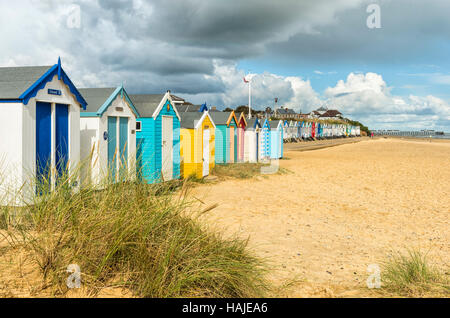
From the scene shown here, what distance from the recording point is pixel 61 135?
23.9 feet

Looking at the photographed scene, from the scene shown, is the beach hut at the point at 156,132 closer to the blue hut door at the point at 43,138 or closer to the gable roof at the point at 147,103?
the gable roof at the point at 147,103

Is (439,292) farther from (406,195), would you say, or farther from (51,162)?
(406,195)

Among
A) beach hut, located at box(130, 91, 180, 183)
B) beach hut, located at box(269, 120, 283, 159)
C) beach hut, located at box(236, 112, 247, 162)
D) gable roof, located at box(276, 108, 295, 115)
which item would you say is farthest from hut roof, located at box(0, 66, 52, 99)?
gable roof, located at box(276, 108, 295, 115)

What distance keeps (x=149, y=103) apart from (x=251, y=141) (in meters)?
9.90

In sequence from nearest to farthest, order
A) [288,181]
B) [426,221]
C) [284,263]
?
[284,263] < [426,221] < [288,181]

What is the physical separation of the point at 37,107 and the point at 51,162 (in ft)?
3.40

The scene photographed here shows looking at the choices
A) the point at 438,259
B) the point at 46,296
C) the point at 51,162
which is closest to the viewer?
the point at 46,296

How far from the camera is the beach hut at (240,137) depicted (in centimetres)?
1892

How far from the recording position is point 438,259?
18.8 ft

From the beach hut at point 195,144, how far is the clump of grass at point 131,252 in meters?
8.80

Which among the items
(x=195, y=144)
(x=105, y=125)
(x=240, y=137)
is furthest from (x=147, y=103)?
(x=240, y=137)

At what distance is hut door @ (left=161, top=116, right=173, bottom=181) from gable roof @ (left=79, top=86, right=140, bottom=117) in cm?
221

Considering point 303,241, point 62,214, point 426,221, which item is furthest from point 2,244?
point 426,221

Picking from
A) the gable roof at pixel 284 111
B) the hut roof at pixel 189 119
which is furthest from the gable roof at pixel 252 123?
the gable roof at pixel 284 111
